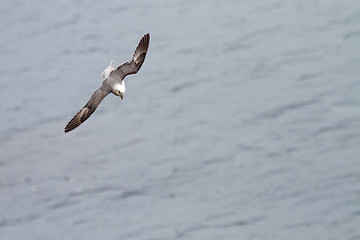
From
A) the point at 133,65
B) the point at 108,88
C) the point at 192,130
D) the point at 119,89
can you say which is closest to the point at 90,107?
the point at 108,88

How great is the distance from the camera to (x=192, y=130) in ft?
97.7

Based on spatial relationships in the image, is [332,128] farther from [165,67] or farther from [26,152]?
[26,152]

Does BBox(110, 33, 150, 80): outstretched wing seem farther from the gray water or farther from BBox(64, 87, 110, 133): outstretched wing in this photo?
the gray water

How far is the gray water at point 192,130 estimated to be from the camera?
2617 centimetres

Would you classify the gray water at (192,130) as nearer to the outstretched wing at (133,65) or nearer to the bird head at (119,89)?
the outstretched wing at (133,65)

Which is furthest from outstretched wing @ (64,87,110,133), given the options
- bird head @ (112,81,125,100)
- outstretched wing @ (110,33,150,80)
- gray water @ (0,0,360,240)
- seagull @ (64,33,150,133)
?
gray water @ (0,0,360,240)

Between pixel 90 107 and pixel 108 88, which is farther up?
pixel 108 88

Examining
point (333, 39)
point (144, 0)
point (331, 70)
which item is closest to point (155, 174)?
point (331, 70)

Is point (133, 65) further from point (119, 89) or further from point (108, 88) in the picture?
point (119, 89)

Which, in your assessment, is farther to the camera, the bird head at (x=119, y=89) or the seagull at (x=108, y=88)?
the seagull at (x=108, y=88)

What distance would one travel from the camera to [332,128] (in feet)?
96.2

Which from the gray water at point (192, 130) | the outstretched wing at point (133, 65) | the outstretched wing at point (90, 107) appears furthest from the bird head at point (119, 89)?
the gray water at point (192, 130)

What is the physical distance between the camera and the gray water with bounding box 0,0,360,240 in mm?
26172

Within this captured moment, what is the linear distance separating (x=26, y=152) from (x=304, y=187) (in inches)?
431
